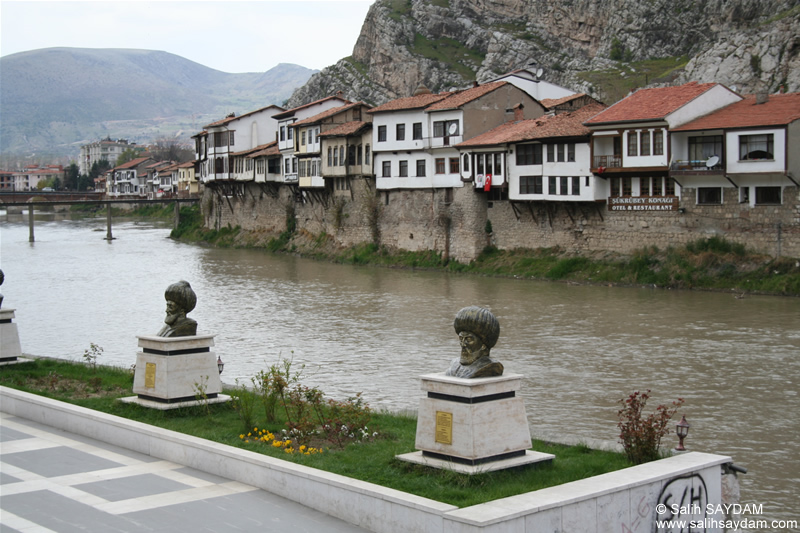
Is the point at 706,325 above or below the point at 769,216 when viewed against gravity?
below

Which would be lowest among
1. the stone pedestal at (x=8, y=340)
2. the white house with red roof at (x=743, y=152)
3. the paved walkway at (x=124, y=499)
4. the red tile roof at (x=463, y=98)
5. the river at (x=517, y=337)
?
the river at (x=517, y=337)

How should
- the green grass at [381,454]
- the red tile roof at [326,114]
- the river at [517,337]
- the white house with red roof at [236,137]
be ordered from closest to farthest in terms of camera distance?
the green grass at [381,454] < the river at [517,337] < the red tile roof at [326,114] < the white house with red roof at [236,137]

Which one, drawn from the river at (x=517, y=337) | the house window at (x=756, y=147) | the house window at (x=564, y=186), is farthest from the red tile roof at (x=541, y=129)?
the house window at (x=756, y=147)

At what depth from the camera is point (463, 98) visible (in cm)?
4100

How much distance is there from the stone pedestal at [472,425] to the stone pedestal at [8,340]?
9.16 metres

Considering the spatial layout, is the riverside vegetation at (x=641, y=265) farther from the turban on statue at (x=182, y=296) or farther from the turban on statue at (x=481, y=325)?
the turban on statue at (x=481, y=325)

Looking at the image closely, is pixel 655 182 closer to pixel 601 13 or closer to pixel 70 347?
pixel 70 347

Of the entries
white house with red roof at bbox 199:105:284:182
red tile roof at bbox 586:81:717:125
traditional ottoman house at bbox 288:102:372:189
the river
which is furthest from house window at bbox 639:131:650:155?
white house with red roof at bbox 199:105:284:182

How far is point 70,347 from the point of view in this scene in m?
21.2

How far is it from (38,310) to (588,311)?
1718cm

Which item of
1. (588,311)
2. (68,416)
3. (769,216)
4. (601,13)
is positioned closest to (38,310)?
(588,311)

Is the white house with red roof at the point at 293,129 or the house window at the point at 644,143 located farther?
the white house with red roof at the point at 293,129

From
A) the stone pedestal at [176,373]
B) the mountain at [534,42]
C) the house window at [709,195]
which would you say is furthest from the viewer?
the mountain at [534,42]

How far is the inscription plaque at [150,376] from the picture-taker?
35.7 ft
